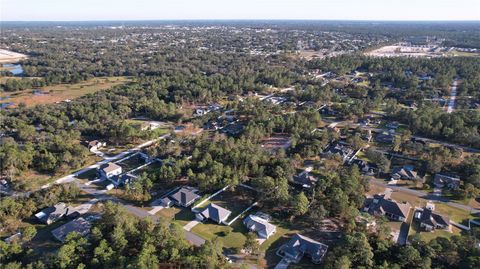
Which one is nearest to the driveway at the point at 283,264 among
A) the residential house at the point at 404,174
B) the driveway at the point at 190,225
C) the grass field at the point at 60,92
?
the driveway at the point at 190,225

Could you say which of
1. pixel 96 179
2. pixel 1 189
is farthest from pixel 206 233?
pixel 1 189

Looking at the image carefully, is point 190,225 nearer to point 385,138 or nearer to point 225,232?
point 225,232

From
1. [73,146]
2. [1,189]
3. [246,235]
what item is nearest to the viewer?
[246,235]

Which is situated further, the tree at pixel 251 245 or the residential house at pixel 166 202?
the residential house at pixel 166 202

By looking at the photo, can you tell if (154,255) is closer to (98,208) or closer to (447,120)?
(98,208)

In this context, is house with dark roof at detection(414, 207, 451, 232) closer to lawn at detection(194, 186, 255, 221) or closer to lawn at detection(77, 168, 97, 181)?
lawn at detection(194, 186, 255, 221)

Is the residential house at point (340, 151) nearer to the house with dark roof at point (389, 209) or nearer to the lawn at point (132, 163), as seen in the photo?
the house with dark roof at point (389, 209)

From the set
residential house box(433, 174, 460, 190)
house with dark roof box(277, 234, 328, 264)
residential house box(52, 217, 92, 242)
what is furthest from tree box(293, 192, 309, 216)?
residential house box(52, 217, 92, 242)
